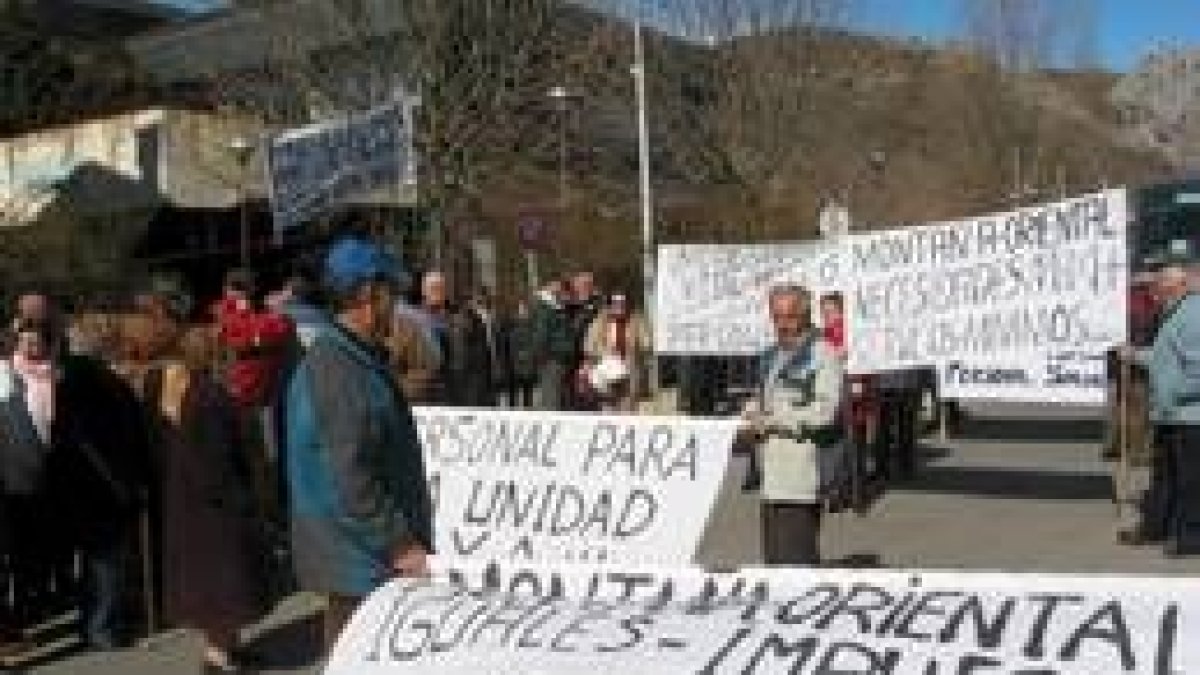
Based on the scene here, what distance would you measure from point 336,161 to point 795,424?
8.25 meters

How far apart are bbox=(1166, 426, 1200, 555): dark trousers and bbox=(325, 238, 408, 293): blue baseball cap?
24.5 feet

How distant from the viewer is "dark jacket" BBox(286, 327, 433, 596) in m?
6.36

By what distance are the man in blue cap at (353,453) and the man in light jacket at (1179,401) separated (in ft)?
23.0

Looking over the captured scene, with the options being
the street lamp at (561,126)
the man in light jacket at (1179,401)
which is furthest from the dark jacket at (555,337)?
the street lamp at (561,126)

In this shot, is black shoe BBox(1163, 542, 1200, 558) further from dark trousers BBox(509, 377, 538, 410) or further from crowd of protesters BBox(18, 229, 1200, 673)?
dark trousers BBox(509, 377, 538, 410)

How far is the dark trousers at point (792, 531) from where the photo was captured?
951cm

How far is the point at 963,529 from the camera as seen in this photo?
1480 cm

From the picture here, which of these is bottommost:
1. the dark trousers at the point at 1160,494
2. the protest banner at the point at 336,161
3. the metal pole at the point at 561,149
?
the dark trousers at the point at 1160,494

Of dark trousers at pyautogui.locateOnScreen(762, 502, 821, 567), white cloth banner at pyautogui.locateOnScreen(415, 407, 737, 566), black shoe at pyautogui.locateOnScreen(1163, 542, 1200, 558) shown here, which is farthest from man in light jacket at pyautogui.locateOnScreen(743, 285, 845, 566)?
black shoe at pyautogui.locateOnScreen(1163, 542, 1200, 558)

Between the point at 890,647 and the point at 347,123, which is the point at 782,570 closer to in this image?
the point at 890,647

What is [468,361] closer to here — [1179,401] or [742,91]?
[1179,401]

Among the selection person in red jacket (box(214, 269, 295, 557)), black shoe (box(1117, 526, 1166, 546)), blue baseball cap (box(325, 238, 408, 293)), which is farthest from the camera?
black shoe (box(1117, 526, 1166, 546))

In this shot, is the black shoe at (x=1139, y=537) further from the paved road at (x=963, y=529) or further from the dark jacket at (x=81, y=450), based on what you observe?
the dark jacket at (x=81, y=450)

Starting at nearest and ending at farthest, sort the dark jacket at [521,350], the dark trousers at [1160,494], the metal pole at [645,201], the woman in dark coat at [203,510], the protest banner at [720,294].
Answer: the woman in dark coat at [203,510], the dark trousers at [1160,494], the protest banner at [720,294], the dark jacket at [521,350], the metal pole at [645,201]
